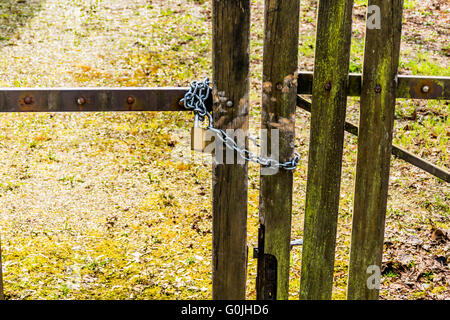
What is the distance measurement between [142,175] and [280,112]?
305 cm

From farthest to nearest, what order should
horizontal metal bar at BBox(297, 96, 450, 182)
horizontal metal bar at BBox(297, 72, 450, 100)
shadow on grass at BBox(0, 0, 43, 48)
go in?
shadow on grass at BBox(0, 0, 43, 48)
horizontal metal bar at BBox(297, 96, 450, 182)
horizontal metal bar at BBox(297, 72, 450, 100)

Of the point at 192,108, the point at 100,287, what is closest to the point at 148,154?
the point at 100,287

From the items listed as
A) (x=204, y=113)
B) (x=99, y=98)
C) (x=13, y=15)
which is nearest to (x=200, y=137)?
(x=204, y=113)

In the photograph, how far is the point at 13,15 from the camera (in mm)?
8500

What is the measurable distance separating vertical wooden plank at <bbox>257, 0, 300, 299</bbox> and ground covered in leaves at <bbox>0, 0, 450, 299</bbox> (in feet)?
4.83

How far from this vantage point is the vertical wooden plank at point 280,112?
2.38 m

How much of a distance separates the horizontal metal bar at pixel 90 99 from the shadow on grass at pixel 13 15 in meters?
5.80

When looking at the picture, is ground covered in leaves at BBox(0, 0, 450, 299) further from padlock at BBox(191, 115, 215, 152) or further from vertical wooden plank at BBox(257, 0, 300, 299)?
padlock at BBox(191, 115, 215, 152)

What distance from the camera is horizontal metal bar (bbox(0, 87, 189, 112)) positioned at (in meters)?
2.51

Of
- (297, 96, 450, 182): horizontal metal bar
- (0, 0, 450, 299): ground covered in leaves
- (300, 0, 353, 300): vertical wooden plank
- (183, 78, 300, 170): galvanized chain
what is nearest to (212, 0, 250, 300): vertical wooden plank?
(183, 78, 300, 170): galvanized chain

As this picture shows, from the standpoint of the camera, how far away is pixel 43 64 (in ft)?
23.8

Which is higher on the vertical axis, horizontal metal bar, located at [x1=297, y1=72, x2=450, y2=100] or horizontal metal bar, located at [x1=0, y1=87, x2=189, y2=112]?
horizontal metal bar, located at [x1=297, y1=72, x2=450, y2=100]

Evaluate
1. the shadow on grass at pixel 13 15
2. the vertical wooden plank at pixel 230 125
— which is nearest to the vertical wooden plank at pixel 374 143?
the vertical wooden plank at pixel 230 125

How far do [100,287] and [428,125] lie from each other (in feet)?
13.8
